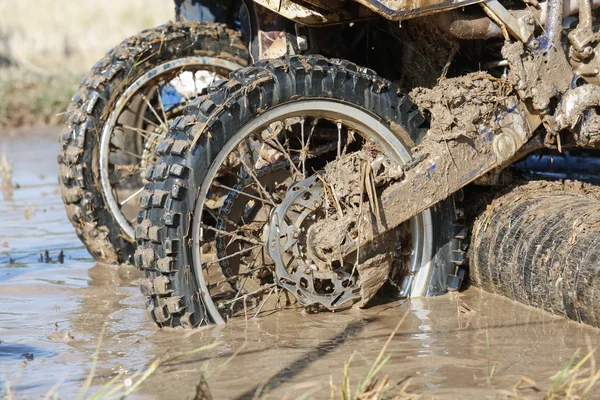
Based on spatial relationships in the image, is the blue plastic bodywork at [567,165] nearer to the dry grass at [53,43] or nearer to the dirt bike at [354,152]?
the dirt bike at [354,152]

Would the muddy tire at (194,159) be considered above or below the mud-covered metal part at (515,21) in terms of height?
below

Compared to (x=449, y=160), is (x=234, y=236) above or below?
below

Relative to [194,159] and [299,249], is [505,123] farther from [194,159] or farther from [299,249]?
[194,159]

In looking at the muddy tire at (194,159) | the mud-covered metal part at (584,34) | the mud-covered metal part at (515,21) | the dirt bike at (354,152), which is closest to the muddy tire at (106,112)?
the dirt bike at (354,152)

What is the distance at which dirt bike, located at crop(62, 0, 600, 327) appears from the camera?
4.08 meters

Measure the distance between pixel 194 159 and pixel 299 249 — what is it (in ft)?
2.14

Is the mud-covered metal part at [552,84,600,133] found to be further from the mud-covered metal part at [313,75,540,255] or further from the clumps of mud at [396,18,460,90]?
the clumps of mud at [396,18,460,90]

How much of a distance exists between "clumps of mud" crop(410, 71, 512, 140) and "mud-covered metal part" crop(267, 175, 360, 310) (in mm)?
643

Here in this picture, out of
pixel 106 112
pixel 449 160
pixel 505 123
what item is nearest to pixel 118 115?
pixel 106 112

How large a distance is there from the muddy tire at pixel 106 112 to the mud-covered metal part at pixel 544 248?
2.05 m

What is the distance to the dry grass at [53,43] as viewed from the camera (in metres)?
14.2

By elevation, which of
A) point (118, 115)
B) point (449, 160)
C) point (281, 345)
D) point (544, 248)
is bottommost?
point (281, 345)

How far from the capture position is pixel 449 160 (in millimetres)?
4344

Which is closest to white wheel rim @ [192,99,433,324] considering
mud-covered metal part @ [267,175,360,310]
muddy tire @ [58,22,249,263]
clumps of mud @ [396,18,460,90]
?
mud-covered metal part @ [267,175,360,310]
